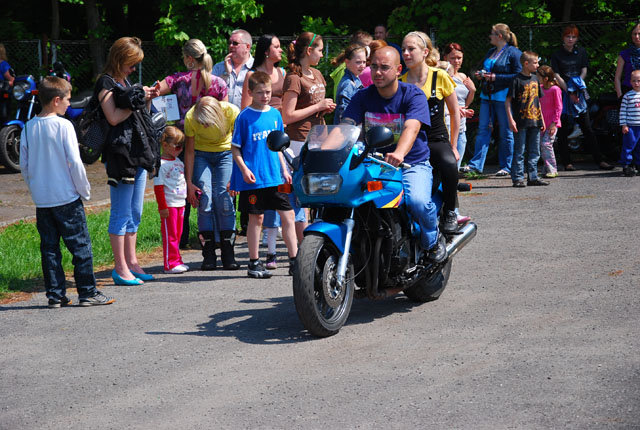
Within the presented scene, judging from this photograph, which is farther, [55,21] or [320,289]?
[55,21]

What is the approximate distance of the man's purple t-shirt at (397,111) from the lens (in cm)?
674

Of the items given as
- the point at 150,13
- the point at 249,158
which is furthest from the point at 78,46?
the point at 249,158

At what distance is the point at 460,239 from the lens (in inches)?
289

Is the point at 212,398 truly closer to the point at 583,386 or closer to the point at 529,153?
the point at 583,386

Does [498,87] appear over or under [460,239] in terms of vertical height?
over

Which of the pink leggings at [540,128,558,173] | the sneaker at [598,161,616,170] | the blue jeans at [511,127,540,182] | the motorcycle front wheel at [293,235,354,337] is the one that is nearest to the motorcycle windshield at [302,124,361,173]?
the motorcycle front wheel at [293,235,354,337]

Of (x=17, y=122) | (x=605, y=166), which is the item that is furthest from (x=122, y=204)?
(x=605, y=166)

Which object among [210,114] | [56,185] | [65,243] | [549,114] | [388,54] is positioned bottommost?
[65,243]

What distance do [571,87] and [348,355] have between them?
10.6 meters

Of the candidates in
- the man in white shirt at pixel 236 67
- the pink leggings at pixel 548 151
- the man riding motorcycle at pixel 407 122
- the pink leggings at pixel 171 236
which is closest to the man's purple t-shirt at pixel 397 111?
the man riding motorcycle at pixel 407 122

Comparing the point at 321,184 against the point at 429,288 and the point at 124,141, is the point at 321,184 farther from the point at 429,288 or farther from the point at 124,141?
the point at 124,141

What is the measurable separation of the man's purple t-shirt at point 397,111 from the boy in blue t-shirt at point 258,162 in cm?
143

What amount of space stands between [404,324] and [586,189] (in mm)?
7096

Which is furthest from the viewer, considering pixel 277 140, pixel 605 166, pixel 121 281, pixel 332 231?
pixel 605 166
